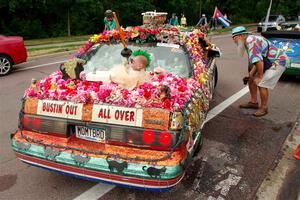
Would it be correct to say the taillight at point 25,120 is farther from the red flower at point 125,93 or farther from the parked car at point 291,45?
the parked car at point 291,45

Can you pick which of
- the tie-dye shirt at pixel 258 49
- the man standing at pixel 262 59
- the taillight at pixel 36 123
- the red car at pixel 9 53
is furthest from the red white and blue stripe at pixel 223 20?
the taillight at pixel 36 123

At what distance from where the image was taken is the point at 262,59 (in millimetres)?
5047

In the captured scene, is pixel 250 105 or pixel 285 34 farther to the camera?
pixel 285 34

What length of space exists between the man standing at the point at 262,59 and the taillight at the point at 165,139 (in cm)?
301

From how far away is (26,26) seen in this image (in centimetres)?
2380

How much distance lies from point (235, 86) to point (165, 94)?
512 centimetres

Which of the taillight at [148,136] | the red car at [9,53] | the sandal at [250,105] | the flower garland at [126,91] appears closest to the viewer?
the taillight at [148,136]

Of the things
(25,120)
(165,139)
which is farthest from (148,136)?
(25,120)

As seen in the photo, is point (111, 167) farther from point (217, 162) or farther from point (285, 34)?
point (285, 34)

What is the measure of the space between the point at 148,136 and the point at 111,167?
44 centimetres

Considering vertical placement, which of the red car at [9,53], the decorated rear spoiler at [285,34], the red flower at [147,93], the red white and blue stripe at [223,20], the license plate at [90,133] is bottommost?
the red car at [9,53]

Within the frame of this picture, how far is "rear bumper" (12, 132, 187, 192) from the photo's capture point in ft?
8.46

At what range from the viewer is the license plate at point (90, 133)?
2883 millimetres

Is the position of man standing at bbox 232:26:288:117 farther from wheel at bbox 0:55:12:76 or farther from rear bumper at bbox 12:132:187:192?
wheel at bbox 0:55:12:76
